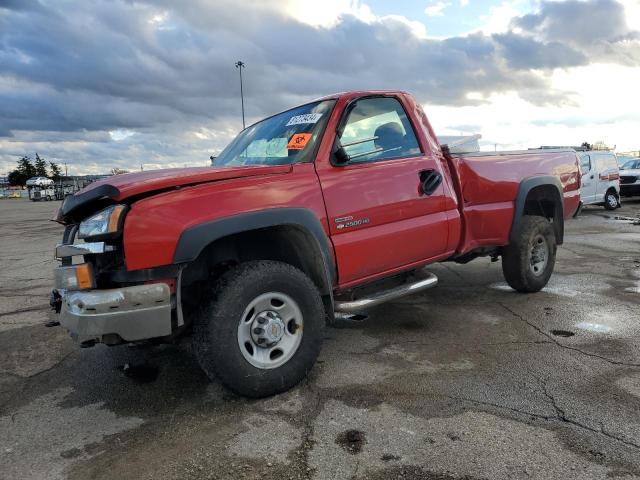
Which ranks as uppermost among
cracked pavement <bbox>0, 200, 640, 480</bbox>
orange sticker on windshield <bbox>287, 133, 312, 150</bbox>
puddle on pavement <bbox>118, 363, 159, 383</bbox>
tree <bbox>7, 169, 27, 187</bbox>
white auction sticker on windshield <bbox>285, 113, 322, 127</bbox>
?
tree <bbox>7, 169, 27, 187</bbox>

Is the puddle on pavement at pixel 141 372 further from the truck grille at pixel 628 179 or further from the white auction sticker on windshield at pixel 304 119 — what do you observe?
the truck grille at pixel 628 179

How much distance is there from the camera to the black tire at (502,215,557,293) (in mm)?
5188

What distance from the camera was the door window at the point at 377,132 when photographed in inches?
146

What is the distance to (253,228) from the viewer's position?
9.85ft

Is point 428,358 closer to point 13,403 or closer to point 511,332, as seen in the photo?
point 511,332

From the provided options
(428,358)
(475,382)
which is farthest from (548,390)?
(428,358)

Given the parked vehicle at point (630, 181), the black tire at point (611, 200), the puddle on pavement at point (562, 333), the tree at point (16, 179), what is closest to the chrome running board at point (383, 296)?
the puddle on pavement at point (562, 333)

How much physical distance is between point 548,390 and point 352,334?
1.71 m

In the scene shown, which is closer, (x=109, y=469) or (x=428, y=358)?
(x=109, y=469)

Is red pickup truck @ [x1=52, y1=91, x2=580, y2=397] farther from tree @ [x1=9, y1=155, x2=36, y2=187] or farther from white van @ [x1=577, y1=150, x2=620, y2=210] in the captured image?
tree @ [x1=9, y1=155, x2=36, y2=187]

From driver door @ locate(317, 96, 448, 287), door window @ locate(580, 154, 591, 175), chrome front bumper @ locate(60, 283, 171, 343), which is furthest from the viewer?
door window @ locate(580, 154, 591, 175)

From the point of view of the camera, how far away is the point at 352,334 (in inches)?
171

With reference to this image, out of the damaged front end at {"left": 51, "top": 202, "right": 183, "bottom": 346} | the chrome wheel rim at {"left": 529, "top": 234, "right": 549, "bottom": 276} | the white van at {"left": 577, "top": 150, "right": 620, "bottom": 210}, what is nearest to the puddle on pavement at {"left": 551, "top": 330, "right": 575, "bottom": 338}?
the chrome wheel rim at {"left": 529, "top": 234, "right": 549, "bottom": 276}

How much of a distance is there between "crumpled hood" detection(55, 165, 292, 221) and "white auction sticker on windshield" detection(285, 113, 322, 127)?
23.8 inches
